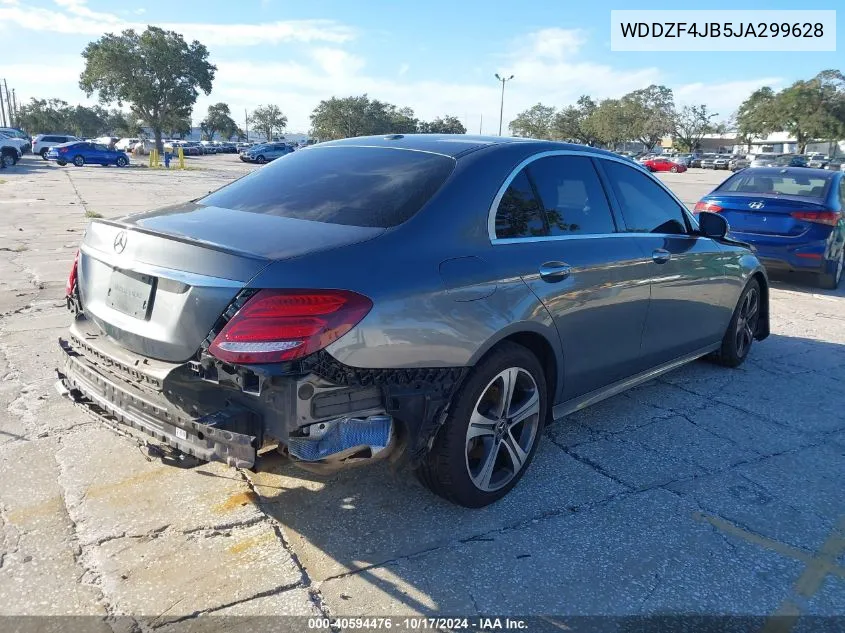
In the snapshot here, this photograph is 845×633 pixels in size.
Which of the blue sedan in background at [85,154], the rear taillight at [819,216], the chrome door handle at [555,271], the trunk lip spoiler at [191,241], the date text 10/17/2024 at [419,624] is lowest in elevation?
the date text 10/17/2024 at [419,624]

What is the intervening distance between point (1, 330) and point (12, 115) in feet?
358

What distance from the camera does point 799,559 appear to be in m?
2.89

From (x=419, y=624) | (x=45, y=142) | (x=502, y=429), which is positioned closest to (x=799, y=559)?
(x=502, y=429)

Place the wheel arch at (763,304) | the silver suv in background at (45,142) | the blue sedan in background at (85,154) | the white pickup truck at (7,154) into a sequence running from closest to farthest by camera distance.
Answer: the wheel arch at (763,304) → the white pickup truck at (7,154) → the blue sedan in background at (85,154) → the silver suv in background at (45,142)

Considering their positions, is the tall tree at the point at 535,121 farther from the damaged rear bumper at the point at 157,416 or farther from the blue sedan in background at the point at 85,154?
the damaged rear bumper at the point at 157,416

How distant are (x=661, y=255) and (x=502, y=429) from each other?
1.73 m

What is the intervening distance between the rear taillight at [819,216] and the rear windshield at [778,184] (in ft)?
1.34

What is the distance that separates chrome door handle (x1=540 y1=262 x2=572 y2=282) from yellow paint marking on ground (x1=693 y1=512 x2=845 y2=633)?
1.35m

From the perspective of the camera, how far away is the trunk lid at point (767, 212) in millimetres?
8250

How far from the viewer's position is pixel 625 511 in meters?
3.19

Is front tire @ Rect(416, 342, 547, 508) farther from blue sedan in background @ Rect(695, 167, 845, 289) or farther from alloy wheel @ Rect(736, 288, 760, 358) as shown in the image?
blue sedan in background @ Rect(695, 167, 845, 289)

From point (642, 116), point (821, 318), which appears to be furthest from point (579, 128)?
point (821, 318)

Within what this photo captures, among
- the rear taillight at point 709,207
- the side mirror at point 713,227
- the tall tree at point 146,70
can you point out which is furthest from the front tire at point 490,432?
the tall tree at point 146,70

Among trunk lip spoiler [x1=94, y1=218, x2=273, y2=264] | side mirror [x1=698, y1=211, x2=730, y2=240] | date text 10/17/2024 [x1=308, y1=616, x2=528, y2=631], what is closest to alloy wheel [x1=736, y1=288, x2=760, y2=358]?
side mirror [x1=698, y1=211, x2=730, y2=240]
